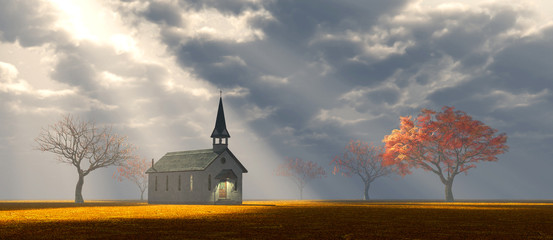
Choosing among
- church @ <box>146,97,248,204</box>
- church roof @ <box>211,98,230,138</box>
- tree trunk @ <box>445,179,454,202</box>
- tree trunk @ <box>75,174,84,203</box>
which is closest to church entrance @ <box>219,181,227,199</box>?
church @ <box>146,97,248,204</box>

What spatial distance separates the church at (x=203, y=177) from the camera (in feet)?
200

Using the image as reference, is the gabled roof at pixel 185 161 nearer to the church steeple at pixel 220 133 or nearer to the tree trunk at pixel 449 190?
the church steeple at pixel 220 133

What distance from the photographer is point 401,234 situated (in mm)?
17047

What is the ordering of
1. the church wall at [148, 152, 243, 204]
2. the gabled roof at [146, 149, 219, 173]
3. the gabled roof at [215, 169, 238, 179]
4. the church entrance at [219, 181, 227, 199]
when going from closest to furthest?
the church wall at [148, 152, 243, 204], the gabled roof at [215, 169, 238, 179], the church entrance at [219, 181, 227, 199], the gabled roof at [146, 149, 219, 173]

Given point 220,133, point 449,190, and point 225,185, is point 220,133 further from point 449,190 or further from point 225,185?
point 449,190

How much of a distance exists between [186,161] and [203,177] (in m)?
4.78

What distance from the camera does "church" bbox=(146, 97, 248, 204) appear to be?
60.8 m

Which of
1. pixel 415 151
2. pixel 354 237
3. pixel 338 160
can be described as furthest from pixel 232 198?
pixel 354 237

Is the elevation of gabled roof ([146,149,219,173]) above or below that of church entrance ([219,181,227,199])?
above

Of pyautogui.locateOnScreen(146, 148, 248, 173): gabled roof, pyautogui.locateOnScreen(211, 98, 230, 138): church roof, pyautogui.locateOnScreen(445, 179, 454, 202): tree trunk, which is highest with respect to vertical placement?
pyautogui.locateOnScreen(211, 98, 230, 138): church roof

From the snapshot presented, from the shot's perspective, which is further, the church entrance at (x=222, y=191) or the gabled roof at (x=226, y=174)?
the church entrance at (x=222, y=191)

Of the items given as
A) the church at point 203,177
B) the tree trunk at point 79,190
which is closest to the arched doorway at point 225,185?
the church at point 203,177

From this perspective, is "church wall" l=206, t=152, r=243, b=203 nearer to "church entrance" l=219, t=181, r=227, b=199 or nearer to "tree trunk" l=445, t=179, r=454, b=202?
"church entrance" l=219, t=181, r=227, b=199

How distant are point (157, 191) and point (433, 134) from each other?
3689cm
